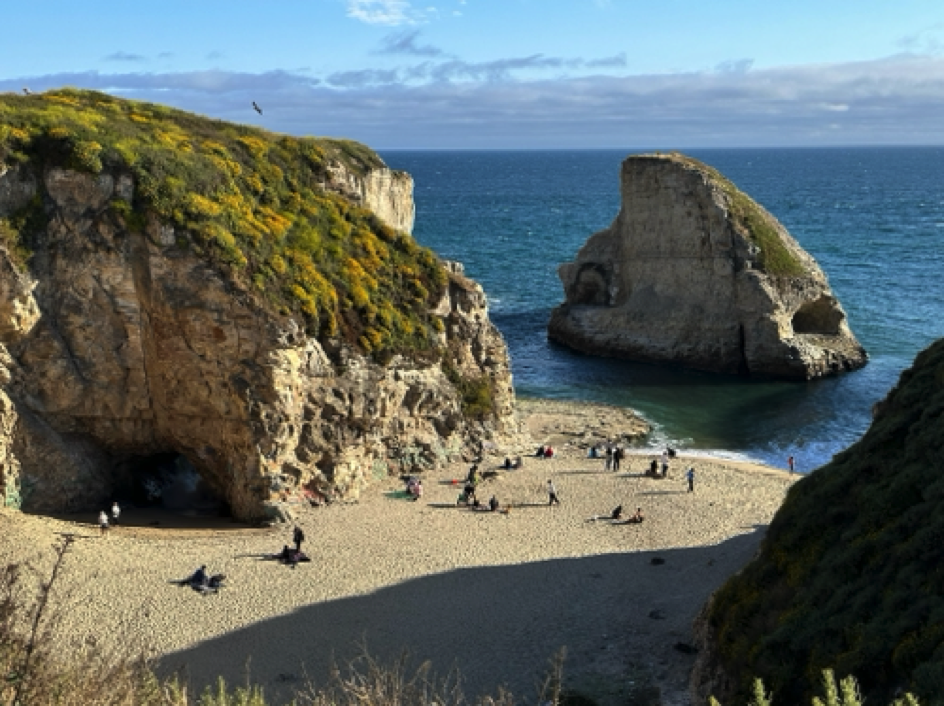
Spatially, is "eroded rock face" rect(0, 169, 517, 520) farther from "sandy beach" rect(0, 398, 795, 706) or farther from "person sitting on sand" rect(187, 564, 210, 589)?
"person sitting on sand" rect(187, 564, 210, 589)

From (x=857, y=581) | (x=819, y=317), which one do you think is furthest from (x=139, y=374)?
(x=819, y=317)

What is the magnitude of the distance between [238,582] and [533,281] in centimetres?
6217

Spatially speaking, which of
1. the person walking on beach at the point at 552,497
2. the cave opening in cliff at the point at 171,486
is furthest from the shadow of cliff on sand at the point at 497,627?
the cave opening in cliff at the point at 171,486

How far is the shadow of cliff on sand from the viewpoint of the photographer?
23.6 meters

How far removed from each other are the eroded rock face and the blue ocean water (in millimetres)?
19977

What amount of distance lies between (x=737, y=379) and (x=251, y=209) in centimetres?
3292

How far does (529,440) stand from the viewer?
147 feet

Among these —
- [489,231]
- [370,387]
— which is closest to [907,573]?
[370,387]

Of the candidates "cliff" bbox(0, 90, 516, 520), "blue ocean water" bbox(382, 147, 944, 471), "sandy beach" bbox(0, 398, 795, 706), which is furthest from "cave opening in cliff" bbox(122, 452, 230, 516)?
"blue ocean water" bbox(382, 147, 944, 471)

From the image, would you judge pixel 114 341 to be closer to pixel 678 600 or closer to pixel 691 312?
pixel 678 600

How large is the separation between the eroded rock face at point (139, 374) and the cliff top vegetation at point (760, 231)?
110 ft

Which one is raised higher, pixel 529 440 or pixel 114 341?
pixel 114 341

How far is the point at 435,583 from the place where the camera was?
94.1 feet

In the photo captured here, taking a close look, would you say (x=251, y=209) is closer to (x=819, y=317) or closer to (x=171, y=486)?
(x=171, y=486)
